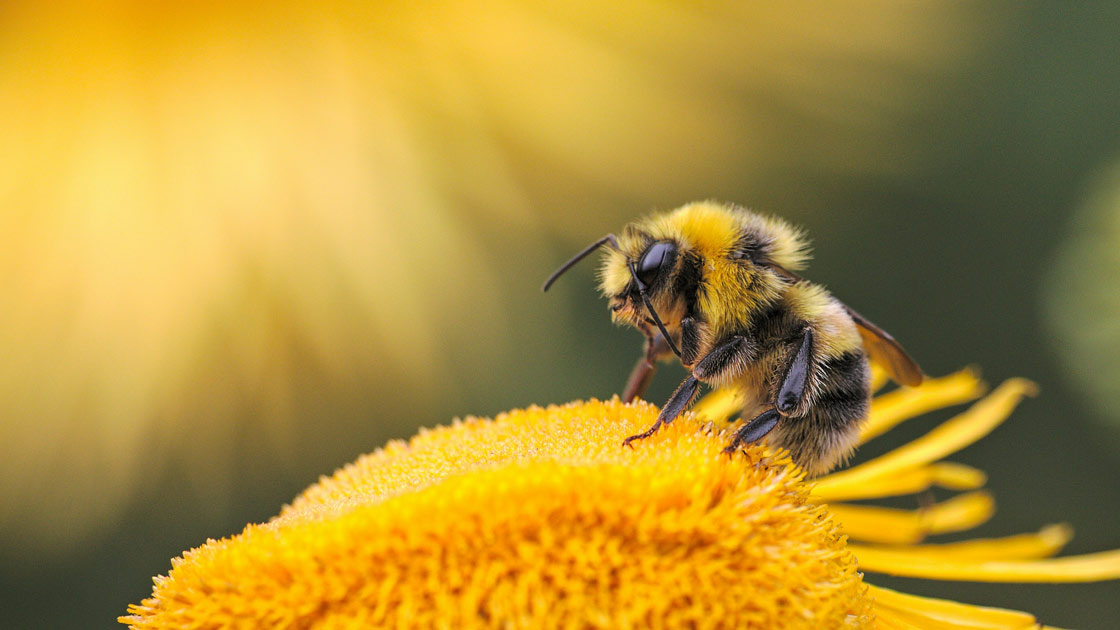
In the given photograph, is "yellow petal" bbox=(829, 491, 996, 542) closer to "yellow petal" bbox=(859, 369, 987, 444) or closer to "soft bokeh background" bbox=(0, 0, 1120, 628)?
"yellow petal" bbox=(859, 369, 987, 444)

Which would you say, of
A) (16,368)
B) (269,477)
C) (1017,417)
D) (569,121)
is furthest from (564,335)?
(16,368)

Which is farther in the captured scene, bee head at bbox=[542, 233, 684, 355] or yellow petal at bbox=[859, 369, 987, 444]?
yellow petal at bbox=[859, 369, 987, 444]

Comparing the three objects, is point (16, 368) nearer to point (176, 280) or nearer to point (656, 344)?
point (176, 280)

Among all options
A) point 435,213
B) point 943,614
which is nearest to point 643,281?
point 943,614

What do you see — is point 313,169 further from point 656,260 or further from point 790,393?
point 790,393

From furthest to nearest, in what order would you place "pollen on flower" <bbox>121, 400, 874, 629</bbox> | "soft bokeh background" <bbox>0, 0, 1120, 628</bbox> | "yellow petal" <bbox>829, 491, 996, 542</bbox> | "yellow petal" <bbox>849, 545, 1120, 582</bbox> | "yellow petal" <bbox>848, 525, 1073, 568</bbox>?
"soft bokeh background" <bbox>0, 0, 1120, 628</bbox> < "yellow petal" <bbox>829, 491, 996, 542</bbox> < "yellow petal" <bbox>848, 525, 1073, 568</bbox> < "yellow petal" <bbox>849, 545, 1120, 582</bbox> < "pollen on flower" <bbox>121, 400, 874, 629</bbox>

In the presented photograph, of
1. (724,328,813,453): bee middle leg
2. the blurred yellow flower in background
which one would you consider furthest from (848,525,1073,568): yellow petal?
the blurred yellow flower in background

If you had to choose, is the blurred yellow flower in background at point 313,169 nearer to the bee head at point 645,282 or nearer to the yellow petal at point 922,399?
the yellow petal at point 922,399
